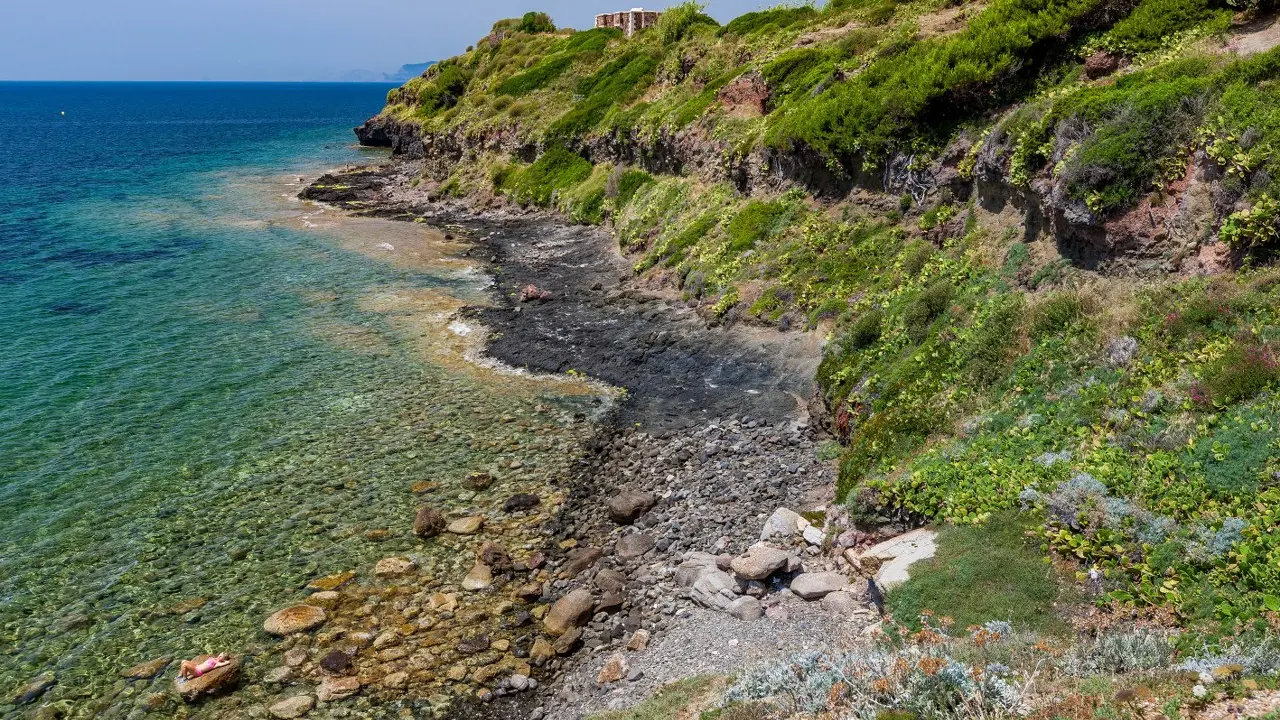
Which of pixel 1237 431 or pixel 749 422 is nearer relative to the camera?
pixel 1237 431

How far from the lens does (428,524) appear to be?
62.5ft

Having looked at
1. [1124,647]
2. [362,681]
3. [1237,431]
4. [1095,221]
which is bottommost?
[362,681]

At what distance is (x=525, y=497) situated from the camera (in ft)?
67.3

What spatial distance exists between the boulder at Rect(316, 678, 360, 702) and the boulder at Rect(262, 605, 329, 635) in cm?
176

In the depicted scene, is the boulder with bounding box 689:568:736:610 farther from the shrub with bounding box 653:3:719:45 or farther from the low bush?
the low bush

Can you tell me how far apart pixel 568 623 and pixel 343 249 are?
135 ft

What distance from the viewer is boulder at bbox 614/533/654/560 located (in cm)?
1778

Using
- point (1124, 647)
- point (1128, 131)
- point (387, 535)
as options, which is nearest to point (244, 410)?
point (387, 535)

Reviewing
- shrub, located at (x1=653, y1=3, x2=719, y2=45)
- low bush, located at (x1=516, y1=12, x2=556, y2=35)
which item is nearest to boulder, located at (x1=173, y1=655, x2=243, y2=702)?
shrub, located at (x1=653, y1=3, x2=719, y2=45)

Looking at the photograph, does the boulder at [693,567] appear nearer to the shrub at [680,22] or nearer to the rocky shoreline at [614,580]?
the rocky shoreline at [614,580]

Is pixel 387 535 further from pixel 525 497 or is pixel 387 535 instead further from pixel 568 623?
pixel 568 623

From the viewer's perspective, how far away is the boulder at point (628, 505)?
1938 centimetres

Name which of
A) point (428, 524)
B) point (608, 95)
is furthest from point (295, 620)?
point (608, 95)

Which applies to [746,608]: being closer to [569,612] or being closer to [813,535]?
[813,535]
